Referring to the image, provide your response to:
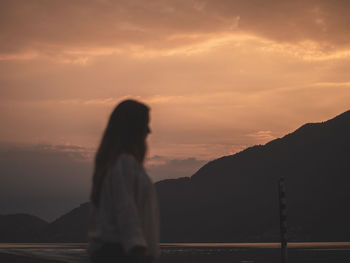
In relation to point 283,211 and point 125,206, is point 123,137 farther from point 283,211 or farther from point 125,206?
point 283,211

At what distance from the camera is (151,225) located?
421 cm

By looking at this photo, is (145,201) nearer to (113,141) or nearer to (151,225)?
(151,225)

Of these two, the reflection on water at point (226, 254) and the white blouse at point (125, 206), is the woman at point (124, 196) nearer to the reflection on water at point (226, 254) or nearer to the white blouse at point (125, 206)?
the white blouse at point (125, 206)

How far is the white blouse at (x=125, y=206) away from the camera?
4113 millimetres

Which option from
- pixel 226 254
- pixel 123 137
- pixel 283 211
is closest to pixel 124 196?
pixel 123 137

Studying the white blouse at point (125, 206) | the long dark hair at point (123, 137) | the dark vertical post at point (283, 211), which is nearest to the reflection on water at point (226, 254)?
the dark vertical post at point (283, 211)

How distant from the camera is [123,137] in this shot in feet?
14.6

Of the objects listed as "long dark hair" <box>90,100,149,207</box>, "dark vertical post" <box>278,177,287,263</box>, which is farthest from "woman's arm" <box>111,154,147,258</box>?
"dark vertical post" <box>278,177,287,263</box>

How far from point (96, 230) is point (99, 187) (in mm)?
328

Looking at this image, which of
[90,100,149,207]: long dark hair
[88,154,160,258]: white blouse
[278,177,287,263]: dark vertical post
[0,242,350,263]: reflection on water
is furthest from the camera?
[0,242,350,263]: reflection on water

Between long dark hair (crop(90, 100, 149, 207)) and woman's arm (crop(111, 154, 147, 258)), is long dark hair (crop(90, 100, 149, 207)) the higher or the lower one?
the higher one

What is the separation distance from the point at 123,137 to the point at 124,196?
1.70 ft

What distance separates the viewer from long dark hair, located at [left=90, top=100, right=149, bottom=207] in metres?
4.40

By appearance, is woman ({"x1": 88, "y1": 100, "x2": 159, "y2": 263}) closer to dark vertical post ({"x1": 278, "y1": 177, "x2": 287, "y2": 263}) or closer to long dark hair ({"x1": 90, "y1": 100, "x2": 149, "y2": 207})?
long dark hair ({"x1": 90, "y1": 100, "x2": 149, "y2": 207})
